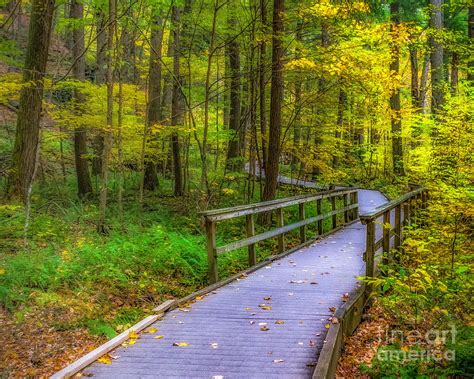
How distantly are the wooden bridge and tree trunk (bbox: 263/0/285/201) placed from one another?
3.29 m

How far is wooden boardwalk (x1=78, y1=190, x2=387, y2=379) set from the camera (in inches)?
157

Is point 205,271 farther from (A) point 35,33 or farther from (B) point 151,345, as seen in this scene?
(A) point 35,33

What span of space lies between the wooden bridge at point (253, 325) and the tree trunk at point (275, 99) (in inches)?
130

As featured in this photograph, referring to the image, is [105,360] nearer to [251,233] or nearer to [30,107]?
[251,233]

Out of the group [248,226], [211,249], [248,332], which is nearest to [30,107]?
[248,226]

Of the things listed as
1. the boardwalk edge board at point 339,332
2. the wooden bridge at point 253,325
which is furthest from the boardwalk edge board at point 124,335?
the boardwalk edge board at point 339,332

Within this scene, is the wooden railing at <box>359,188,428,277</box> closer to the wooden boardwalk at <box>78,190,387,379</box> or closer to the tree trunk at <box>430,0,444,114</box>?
the wooden boardwalk at <box>78,190,387,379</box>

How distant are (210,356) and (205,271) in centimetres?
430

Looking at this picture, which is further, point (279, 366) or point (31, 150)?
point (31, 150)

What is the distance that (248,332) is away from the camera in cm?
488

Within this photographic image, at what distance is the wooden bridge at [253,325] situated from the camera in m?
3.99

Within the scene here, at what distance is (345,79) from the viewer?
11570 mm

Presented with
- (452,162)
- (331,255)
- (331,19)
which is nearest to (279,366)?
(331,255)

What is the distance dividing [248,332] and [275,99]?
7.73 m
